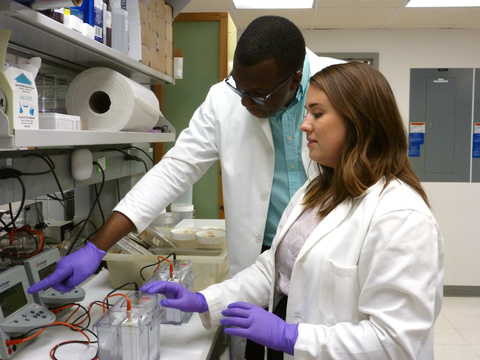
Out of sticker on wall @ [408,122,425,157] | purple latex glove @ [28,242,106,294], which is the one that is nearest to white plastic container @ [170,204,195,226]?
purple latex glove @ [28,242,106,294]

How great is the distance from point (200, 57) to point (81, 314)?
5.47 feet

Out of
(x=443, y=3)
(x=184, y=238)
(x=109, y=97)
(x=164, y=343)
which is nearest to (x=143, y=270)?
(x=184, y=238)

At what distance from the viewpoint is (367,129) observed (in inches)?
44.8

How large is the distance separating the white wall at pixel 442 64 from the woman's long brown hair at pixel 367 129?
3598 millimetres

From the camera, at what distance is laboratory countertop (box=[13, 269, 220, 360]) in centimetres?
126

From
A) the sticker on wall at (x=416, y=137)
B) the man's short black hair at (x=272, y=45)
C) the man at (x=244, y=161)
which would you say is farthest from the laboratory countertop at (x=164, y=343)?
the sticker on wall at (x=416, y=137)

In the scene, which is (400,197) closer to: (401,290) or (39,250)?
(401,290)

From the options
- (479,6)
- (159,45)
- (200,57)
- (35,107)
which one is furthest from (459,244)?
(35,107)

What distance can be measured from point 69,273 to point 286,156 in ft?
2.67

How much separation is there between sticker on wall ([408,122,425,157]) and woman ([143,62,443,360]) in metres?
3.61

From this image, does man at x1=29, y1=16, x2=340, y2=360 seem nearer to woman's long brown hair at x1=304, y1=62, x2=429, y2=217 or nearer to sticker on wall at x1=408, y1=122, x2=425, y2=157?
woman's long brown hair at x1=304, y1=62, x2=429, y2=217

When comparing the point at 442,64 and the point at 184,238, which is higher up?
the point at 442,64

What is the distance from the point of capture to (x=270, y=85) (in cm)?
142

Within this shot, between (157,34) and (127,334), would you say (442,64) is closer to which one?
(157,34)
